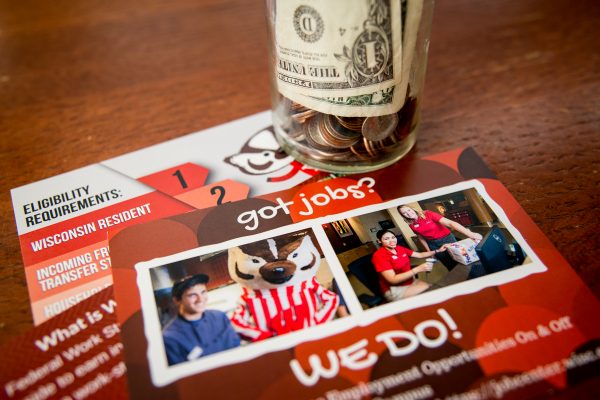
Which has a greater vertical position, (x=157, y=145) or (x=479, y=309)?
(x=157, y=145)

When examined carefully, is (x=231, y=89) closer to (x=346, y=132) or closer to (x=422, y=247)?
(x=346, y=132)

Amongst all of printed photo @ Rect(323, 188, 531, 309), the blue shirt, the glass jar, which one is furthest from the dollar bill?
the blue shirt

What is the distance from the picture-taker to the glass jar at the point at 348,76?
435 mm

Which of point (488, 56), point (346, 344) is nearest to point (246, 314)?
point (346, 344)

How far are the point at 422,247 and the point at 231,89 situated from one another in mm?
332

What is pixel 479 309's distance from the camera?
1.39 feet

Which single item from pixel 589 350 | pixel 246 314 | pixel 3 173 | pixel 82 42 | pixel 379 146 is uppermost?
pixel 82 42

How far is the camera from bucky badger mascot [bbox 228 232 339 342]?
421 mm

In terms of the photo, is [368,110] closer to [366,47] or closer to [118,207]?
[366,47]

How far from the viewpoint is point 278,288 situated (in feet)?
1.46

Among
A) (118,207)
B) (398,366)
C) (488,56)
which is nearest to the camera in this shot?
(398,366)

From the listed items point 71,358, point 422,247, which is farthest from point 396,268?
point 71,358

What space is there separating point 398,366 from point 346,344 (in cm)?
4

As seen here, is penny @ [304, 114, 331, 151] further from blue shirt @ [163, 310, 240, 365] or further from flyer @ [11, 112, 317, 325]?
blue shirt @ [163, 310, 240, 365]
